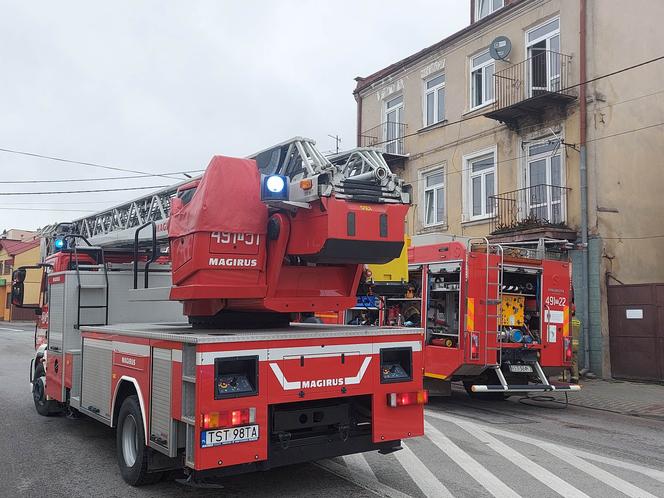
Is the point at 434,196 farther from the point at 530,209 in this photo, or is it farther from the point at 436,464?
the point at 436,464

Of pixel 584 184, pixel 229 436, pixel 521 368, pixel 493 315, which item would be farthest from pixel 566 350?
pixel 229 436

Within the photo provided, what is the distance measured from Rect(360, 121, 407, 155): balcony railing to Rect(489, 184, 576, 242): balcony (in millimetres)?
5095

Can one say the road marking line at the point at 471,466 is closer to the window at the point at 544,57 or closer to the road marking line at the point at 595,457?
the road marking line at the point at 595,457

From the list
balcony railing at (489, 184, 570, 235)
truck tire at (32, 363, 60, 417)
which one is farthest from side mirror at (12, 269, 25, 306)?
balcony railing at (489, 184, 570, 235)

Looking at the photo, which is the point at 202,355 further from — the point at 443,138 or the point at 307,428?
the point at 443,138

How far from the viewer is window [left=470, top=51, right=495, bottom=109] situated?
18.4 metres

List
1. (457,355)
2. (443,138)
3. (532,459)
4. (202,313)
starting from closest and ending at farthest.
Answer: (202,313), (532,459), (457,355), (443,138)

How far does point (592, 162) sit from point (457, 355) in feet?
25.1

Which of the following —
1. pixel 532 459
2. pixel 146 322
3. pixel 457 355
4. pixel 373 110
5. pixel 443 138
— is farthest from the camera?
pixel 373 110

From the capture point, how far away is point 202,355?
16.0 feet

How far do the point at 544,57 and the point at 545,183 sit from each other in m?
3.41

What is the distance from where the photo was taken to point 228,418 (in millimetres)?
4965

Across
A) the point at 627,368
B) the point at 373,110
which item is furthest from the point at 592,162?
the point at 373,110

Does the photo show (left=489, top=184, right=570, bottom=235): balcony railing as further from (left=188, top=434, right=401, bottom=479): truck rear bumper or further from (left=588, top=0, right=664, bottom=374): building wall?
(left=188, top=434, right=401, bottom=479): truck rear bumper
